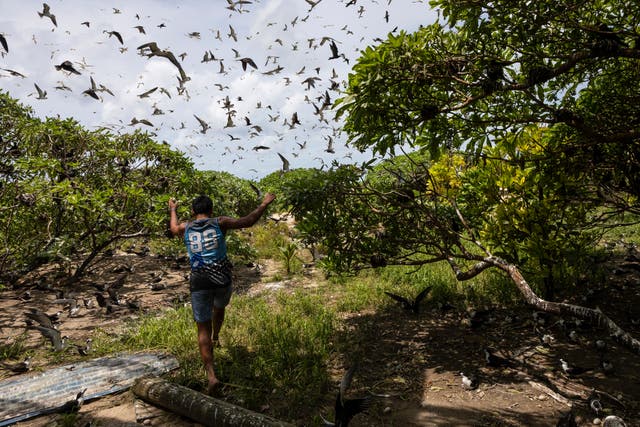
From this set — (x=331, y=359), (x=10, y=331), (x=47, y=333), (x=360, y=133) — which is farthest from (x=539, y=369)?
(x=10, y=331)

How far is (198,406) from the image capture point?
3562 mm

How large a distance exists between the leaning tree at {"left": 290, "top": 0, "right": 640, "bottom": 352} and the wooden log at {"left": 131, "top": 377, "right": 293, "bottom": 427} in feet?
8.45

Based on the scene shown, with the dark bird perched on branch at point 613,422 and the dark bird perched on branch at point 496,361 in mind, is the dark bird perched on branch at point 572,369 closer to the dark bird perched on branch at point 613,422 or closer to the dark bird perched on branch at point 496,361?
the dark bird perched on branch at point 496,361

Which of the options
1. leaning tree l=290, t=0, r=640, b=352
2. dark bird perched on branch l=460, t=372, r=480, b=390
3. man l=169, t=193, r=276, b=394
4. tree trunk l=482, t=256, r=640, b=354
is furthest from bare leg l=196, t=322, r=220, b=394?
tree trunk l=482, t=256, r=640, b=354

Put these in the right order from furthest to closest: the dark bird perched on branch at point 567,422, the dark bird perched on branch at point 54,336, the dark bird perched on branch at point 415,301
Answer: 1. the dark bird perched on branch at point 415,301
2. the dark bird perched on branch at point 54,336
3. the dark bird perched on branch at point 567,422

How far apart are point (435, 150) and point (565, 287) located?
4.31 metres

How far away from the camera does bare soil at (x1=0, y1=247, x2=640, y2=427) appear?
12.4 ft

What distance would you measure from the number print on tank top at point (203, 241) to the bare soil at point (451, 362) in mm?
1737

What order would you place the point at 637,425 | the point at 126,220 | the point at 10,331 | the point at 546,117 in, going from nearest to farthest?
1. the point at 637,425
2. the point at 546,117
3. the point at 10,331
4. the point at 126,220

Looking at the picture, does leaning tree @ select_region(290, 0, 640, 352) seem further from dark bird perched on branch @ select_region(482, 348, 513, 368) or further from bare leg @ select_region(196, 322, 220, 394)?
bare leg @ select_region(196, 322, 220, 394)

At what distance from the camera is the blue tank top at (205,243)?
446cm

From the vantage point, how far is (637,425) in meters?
3.43

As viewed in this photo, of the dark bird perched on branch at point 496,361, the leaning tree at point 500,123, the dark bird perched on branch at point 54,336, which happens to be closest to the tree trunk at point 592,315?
the leaning tree at point 500,123

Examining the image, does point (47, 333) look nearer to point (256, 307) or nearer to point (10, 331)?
point (10, 331)
